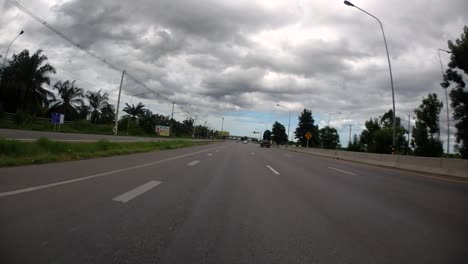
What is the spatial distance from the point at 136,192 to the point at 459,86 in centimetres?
3390

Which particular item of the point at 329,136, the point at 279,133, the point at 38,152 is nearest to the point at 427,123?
the point at 38,152

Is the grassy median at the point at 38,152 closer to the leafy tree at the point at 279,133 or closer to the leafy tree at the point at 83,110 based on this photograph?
the leafy tree at the point at 83,110

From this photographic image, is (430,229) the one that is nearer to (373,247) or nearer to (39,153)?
(373,247)

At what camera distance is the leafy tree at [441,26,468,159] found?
2868 cm

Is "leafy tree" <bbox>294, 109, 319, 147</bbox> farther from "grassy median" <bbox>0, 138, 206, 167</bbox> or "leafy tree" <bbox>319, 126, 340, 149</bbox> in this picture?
"grassy median" <bbox>0, 138, 206, 167</bbox>

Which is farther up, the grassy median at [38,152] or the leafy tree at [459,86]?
the leafy tree at [459,86]

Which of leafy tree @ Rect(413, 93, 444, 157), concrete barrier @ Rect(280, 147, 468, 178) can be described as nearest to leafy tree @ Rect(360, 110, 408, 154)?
leafy tree @ Rect(413, 93, 444, 157)

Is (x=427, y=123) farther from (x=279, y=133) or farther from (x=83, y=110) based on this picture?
(x=279, y=133)

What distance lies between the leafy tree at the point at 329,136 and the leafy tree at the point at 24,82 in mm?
105001

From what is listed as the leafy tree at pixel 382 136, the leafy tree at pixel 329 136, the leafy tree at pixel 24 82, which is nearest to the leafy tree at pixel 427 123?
the leafy tree at pixel 382 136

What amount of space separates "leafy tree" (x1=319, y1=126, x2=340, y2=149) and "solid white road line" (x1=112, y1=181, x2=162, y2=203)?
125 meters

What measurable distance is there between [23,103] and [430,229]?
5183 centimetres

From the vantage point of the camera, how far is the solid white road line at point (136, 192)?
5.68m

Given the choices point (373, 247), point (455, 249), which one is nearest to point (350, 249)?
point (373, 247)
